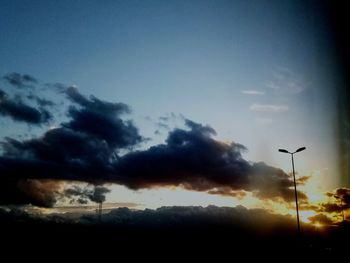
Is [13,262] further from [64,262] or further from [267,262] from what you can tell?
[267,262]

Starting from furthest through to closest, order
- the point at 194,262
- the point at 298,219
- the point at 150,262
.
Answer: the point at 150,262
the point at 194,262
the point at 298,219

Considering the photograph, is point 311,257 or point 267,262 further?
point 267,262

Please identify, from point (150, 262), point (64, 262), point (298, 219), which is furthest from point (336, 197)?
point (64, 262)

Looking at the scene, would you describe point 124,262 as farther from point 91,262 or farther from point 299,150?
point 299,150

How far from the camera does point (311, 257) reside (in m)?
53.1

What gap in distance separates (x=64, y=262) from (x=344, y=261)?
78.0m

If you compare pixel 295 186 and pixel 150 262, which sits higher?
pixel 295 186

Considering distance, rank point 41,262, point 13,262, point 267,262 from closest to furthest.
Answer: point 267,262 < point 41,262 < point 13,262

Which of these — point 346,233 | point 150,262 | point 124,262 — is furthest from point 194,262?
point 346,233

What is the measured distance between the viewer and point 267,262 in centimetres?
6219

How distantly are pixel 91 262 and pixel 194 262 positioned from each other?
32033 millimetres

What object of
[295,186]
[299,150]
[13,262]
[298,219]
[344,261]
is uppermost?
[299,150]

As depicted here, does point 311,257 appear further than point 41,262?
No

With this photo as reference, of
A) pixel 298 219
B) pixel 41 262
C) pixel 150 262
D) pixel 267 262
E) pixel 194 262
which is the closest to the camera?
pixel 298 219
